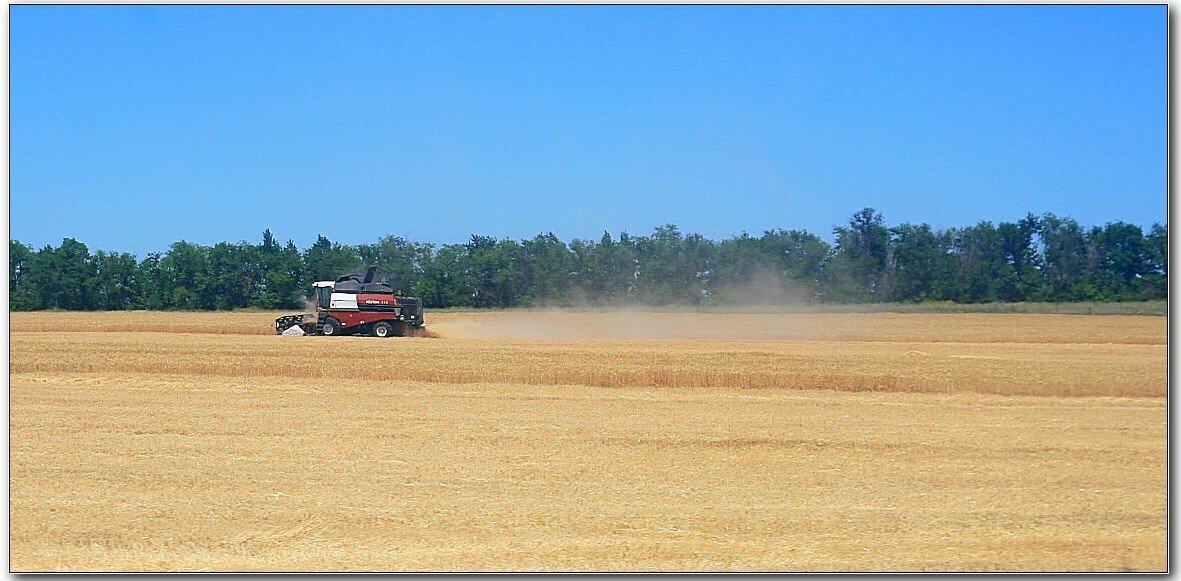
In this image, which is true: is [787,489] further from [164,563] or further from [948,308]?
[164,563]

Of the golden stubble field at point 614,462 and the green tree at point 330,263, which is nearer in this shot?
the golden stubble field at point 614,462

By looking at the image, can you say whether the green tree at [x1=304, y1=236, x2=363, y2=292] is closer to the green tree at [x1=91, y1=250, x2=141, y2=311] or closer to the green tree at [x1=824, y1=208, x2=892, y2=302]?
the green tree at [x1=91, y1=250, x2=141, y2=311]

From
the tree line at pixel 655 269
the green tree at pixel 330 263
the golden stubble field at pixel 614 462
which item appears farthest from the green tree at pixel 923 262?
the green tree at pixel 330 263

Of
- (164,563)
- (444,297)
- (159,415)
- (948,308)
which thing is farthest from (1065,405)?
(444,297)

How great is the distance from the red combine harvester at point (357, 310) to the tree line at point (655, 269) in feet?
0.99

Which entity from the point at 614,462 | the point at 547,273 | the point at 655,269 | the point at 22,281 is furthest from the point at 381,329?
the point at 614,462

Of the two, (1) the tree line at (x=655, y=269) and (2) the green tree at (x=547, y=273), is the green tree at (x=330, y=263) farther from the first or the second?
(2) the green tree at (x=547, y=273)

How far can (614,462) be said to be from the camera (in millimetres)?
9195

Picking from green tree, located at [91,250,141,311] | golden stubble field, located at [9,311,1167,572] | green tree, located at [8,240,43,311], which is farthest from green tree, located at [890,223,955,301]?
green tree, located at [91,250,141,311]

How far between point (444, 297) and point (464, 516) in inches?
670

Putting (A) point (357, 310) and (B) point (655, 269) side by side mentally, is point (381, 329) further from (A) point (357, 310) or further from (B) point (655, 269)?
(B) point (655, 269)

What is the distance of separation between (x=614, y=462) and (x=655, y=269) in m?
12.0

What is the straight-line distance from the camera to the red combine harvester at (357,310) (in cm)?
2323

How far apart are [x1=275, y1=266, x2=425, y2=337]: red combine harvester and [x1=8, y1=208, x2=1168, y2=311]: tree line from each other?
0.99 ft
